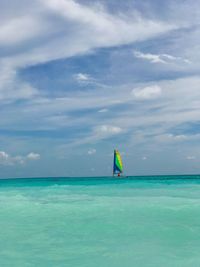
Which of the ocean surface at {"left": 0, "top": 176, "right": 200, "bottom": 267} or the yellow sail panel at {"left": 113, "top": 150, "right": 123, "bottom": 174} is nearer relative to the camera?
the ocean surface at {"left": 0, "top": 176, "right": 200, "bottom": 267}

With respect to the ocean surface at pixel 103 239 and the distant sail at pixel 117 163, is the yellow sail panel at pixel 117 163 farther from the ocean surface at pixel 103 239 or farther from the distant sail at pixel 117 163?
the ocean surface at pixel 103 239

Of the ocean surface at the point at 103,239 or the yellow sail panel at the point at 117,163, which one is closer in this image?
the ocean surface at the point at 103,239

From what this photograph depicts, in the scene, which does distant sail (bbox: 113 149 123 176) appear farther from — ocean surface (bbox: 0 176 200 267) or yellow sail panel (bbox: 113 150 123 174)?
ocean surface (bbox: 0 176 200 267)

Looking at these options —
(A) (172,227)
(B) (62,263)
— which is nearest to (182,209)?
(A) (172,227)

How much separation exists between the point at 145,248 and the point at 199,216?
448cm

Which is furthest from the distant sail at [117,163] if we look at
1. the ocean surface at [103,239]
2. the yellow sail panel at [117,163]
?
the ocean surface at [103,239]

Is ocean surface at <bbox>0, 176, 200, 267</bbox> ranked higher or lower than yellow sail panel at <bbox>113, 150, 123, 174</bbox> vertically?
lower

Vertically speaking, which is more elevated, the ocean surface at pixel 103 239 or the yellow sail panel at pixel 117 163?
the yellow sail panel at pixel 117 163

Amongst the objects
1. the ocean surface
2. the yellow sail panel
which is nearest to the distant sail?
the yellow sail panel

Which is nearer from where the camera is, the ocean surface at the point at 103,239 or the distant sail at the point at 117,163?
the ocean surface at the point at 103,239

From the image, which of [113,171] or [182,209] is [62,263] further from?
[113,171]

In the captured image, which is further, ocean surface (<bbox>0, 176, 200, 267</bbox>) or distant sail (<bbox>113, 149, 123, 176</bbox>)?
distant sail (<bbox>113, 149, 123, 176</bbox>)

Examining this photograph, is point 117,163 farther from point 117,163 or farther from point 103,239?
point 103,239

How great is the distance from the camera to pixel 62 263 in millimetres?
6262
